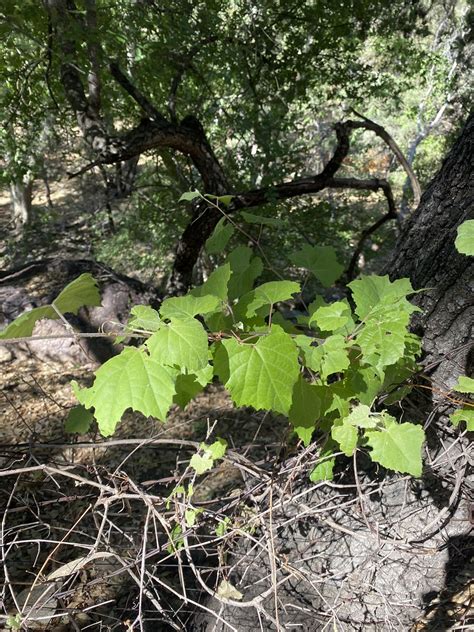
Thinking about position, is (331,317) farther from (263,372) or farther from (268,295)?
(263,372)

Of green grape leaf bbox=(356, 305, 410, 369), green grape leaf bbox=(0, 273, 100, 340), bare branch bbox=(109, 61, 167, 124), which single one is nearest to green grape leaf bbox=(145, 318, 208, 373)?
green grape leaf bbox=(0, 273, 100, 340)

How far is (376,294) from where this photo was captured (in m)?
1.23

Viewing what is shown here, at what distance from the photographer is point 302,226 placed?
5922mm

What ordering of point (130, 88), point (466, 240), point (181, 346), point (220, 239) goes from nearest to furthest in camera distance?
point (181, 346) → point (466, 240) → point (220, 239) → point (130, 88)

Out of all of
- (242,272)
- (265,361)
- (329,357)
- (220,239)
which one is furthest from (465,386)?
(220,239)

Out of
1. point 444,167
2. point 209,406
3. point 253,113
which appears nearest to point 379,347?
point 444,167

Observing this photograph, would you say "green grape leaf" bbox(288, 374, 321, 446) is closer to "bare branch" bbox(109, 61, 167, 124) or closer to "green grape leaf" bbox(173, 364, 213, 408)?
"green grape leaf" bbox(173, 364, 213, 408)

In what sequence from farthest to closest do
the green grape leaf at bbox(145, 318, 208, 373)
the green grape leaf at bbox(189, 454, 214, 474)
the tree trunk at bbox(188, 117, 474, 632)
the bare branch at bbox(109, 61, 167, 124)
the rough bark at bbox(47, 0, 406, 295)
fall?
the bare branch at bbox(109, 61, 167, 124) → the rough bark at bbox(47, 0, 406, 295) → the tree trunk at bbox(188, 117, 474, 632) → the green grape leaf at bbox(189, 454, 214, 474) → the green grape leaf at bbox(145, 318, 208, 373)

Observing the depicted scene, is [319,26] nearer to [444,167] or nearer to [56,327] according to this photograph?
[444,167]

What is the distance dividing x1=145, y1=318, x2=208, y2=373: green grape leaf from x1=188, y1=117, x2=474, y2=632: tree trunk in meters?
0.65

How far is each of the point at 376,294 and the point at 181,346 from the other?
2.13 feet

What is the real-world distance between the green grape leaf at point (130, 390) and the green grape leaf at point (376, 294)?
579mm

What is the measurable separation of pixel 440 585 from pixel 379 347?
Answer: 110cm

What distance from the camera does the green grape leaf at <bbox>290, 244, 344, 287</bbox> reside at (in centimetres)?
136
